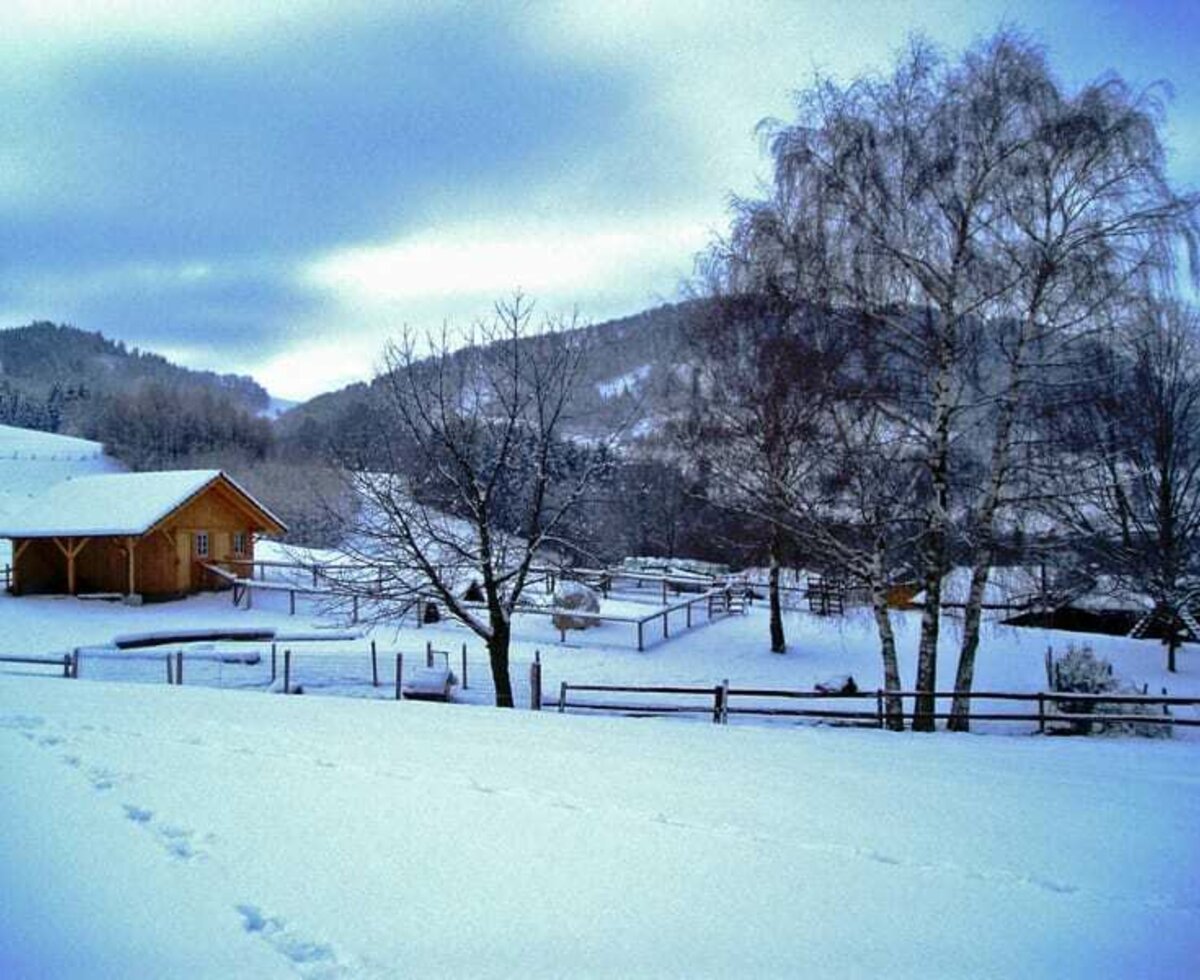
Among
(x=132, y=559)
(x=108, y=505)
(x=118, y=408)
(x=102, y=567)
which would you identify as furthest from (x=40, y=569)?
(x=118, y=408)

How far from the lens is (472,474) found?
39.8 feet

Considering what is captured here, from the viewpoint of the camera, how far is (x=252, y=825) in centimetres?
474

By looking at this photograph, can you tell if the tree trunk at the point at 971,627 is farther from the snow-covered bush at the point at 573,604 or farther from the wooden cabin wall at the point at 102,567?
the wooden cabin wall at the point at 102,567

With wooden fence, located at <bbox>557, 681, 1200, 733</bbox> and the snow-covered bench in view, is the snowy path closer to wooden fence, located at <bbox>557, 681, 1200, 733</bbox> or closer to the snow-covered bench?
wooden fence, located at <bbox>557, 681, 1200, 733</bbox>

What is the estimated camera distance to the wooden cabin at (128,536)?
2531cm

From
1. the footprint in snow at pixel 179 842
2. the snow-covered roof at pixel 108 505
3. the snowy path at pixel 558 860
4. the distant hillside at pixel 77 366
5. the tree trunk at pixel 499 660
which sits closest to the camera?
the snowy path at pixel 558 860

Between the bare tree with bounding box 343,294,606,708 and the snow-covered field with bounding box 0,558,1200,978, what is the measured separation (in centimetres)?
358

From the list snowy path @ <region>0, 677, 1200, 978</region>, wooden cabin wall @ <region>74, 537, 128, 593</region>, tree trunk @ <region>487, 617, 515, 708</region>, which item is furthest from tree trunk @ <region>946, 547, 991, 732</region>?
wooden cabin wall @ <region>74, 537, 128, 593</region>

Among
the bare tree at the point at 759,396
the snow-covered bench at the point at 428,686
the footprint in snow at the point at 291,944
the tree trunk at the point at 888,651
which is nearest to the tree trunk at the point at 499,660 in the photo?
the snow-covered bench at the point at 428,686

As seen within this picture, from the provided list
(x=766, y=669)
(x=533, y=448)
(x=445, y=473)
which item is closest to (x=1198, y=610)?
(x=766, y=669)

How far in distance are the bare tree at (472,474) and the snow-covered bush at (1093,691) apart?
9.57 metres

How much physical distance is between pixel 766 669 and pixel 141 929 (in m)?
16.9

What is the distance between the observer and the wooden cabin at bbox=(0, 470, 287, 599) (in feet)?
83.0

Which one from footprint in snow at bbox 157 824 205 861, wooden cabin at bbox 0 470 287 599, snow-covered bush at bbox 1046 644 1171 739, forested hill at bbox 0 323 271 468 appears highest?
forested hill at bbox 0 323 271 468
